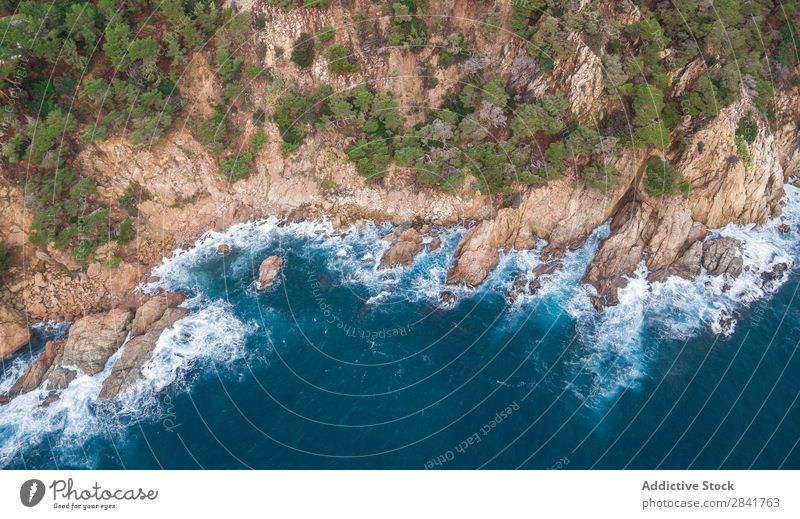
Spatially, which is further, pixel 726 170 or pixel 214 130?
pixel 214 130

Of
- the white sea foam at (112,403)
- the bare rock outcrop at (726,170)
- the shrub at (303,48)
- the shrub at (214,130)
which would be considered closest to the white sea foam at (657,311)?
the bare rock outcrop at (726,170)

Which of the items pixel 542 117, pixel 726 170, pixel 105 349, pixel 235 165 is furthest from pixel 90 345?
pixel 726 170

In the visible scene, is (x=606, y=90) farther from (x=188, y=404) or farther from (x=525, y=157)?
(x=188, y=404)

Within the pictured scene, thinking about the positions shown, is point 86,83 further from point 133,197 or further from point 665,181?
point 665,181

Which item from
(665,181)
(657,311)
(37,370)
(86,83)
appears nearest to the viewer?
(37,370)

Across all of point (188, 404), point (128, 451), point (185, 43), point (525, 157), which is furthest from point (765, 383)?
point (185, 43)

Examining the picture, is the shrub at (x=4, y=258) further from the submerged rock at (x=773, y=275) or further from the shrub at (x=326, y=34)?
the submerged rock at (x=773, y=275)

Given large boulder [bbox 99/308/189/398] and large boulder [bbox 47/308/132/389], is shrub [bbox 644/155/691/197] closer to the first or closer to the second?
large boulder [bbox 99/308/189/398]
